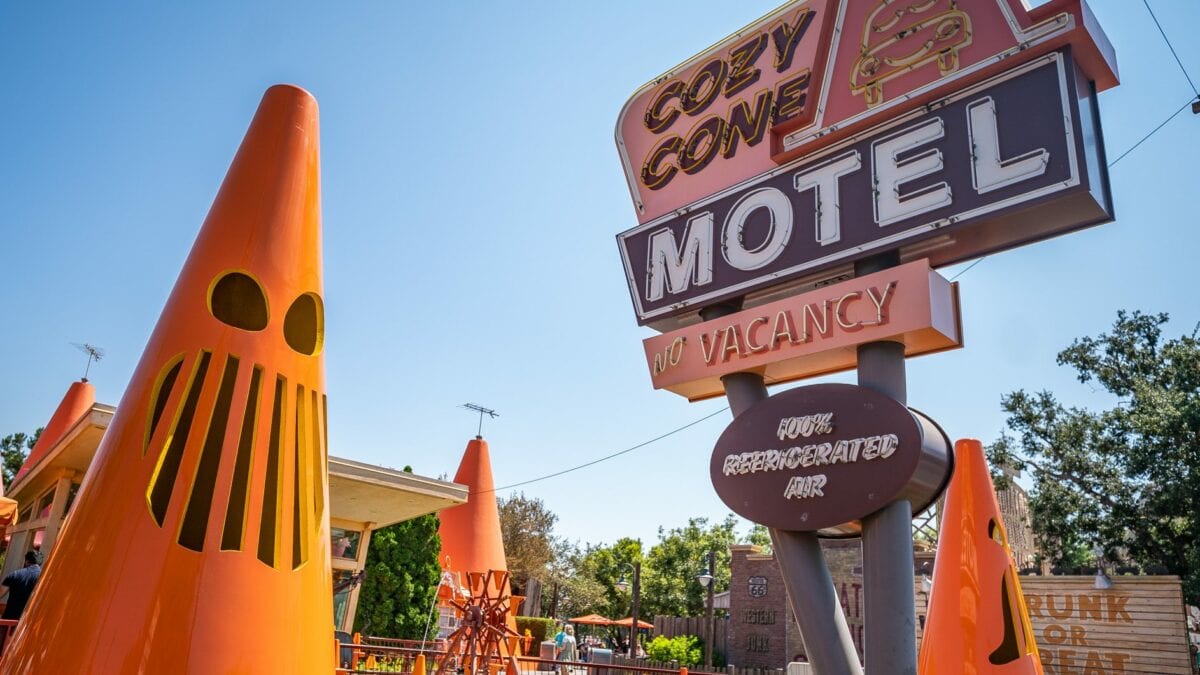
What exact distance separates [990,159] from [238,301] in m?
5.08

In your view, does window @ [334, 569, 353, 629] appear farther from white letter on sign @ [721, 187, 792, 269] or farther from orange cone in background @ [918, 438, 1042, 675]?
orange cone in background @ [918, 438, 1042, 675]

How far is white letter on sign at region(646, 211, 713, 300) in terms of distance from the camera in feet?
23.7

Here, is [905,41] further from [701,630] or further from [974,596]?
[701,630]

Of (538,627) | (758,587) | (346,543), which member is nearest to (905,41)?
(346,543)

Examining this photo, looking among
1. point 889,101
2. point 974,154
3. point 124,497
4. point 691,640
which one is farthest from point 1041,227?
point 691,640

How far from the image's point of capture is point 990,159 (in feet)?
17.9

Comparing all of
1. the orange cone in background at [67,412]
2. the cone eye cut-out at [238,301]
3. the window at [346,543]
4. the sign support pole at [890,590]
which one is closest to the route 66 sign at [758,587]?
the window at [346,543]

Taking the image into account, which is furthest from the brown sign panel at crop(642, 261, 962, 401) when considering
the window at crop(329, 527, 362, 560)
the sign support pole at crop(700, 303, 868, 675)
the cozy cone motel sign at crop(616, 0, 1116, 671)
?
the window at crop(329, 527, 362, 560)

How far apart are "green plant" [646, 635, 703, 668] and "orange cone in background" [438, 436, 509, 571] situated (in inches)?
427

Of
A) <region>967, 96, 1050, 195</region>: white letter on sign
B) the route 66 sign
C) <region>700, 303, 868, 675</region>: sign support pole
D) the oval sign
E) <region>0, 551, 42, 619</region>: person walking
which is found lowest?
<region>0, 551, 42, 619</region>: person walking

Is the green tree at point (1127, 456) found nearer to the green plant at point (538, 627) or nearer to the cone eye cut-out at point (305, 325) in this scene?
the green plant at point (538, 627)

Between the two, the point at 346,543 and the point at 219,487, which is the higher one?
the point at 346,543

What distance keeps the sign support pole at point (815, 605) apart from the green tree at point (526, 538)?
3182cm

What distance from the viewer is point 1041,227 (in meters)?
5.46
